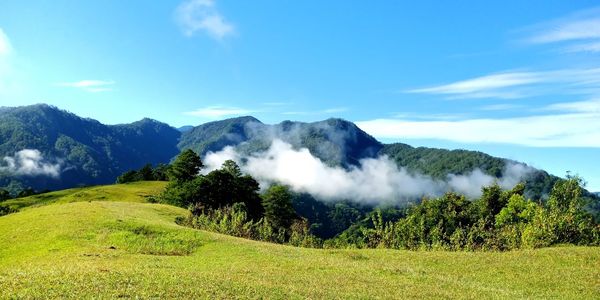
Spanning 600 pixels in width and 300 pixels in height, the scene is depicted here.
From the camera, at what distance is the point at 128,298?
1536 centimetres

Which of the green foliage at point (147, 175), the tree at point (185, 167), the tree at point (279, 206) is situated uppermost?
the tree at point (185, 167)

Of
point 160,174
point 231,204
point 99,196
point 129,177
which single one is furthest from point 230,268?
point 129,177

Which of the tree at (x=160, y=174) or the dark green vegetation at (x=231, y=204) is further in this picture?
the tree at (x=160, y=174)

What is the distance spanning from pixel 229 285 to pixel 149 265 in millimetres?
7310

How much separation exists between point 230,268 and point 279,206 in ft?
263

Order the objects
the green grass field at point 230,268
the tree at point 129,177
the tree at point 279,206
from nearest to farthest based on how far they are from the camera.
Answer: the green grass field at point 230,268, the tree at point 279,206, the tree at point 129,177

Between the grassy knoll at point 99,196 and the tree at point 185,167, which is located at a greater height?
the tree at point 185,167

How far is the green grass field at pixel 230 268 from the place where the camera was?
58.4 ft

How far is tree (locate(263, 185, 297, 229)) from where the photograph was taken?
104 m

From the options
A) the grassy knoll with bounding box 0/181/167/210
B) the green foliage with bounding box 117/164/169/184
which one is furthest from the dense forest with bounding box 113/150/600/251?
the grassy knoll with bounding box 0/181/167/210

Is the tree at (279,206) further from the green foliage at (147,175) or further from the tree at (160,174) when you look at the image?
the green foliage at (147,175)

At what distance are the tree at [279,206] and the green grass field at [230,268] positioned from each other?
62.3m

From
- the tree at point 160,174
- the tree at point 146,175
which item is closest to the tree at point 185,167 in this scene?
the tree at point 160,174

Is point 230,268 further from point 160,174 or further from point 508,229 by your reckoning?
point 160,174
